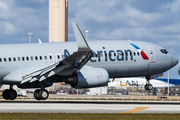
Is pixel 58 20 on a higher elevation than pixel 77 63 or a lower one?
higher

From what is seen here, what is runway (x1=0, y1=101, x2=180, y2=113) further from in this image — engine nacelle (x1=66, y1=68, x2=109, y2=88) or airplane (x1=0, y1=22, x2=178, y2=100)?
airplane (x1=0, y1=22, x2=178, y2=100)

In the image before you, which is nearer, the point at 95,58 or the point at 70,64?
the point at 70,64

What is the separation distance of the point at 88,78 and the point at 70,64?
7.20 feet

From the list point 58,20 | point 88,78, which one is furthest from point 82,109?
point 58,20

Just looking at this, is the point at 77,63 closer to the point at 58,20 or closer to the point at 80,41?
the point at 80,41

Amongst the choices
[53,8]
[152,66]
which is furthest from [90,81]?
[53,8]

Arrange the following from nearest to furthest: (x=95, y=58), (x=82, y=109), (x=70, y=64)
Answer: (x=82, y=109)
(x=70, y=64)
(x=95, y=58)

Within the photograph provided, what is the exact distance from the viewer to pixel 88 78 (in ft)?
107

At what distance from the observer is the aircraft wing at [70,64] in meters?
30.6

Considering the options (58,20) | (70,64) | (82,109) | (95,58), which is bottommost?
(82,109)

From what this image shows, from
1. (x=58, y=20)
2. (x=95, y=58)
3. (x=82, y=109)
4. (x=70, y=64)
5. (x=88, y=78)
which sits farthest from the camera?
(x=58, y=20)

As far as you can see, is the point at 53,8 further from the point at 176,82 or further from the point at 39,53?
the point at 39,53

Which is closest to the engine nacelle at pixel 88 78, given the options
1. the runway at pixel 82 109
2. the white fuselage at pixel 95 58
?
the white fuselage at pixel 95 58

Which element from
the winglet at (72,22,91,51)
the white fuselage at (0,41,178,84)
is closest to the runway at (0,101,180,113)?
the winglet at (72,22,91,51)
